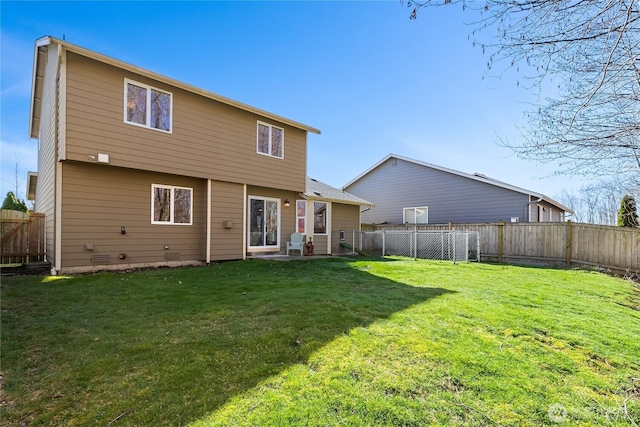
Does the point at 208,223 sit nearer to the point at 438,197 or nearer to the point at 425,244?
the point at 425,244

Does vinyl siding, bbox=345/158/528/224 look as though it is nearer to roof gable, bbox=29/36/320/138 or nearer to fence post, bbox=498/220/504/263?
fence post, bbox=498/220/504/263

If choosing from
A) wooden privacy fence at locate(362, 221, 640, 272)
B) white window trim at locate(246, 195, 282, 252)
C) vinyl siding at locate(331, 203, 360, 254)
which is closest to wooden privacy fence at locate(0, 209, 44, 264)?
white window trim at locate(246, 195, 282, 252)

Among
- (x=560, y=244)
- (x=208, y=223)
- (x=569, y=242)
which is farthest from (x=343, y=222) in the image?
(x=569, y=242)

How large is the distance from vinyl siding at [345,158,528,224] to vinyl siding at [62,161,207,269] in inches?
470

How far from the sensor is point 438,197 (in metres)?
16.7

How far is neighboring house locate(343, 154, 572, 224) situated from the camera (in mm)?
14570

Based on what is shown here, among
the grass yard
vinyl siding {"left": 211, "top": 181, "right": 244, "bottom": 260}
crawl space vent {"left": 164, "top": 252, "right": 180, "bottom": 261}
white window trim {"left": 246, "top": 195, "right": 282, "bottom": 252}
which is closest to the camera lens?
the grass yard

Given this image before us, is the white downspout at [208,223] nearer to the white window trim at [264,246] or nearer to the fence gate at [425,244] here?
the white window trim at [264,246]

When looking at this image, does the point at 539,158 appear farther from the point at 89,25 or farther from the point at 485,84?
the point at 89,25

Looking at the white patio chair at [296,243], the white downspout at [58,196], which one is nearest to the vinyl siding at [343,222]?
the white patio chair at [296,243]

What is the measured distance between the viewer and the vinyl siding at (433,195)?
584 inches

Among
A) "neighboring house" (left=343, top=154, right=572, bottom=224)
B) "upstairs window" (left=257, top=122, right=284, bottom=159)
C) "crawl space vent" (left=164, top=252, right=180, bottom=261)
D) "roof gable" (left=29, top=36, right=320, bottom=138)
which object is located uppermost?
"roof gable" (left=29, top=36, right=320, bottom=138)

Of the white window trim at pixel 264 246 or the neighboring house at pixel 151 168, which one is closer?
the neighboring house at pixel 151 168

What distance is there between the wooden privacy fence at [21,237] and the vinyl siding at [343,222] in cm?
984
